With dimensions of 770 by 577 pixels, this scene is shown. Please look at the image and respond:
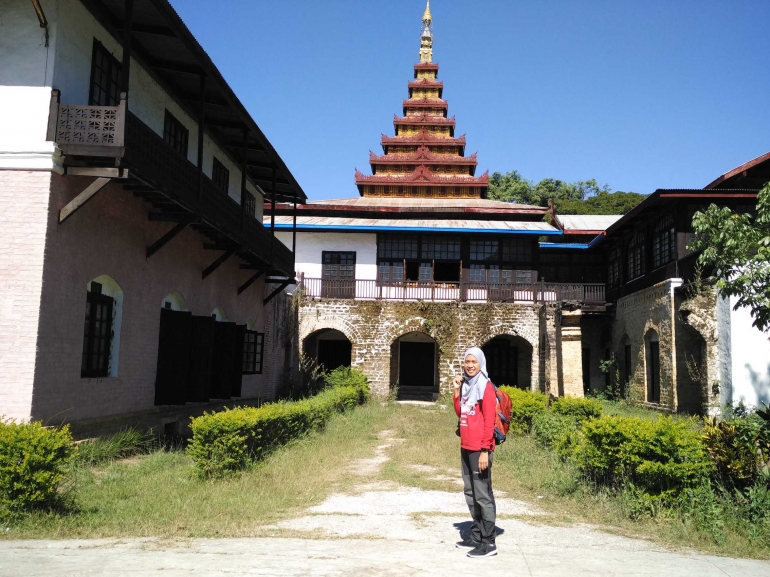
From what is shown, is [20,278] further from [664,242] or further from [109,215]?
[664,242]

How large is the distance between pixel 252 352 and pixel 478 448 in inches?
527

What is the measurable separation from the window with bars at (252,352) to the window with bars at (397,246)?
7589 millimetres

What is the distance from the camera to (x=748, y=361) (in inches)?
651

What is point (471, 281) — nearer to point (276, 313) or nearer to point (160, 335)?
point (276, 313)

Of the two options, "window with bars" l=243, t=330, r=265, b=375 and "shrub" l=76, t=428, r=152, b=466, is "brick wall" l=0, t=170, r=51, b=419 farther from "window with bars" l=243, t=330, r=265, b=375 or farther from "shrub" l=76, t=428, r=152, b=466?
"window with bars" l=243, t=330, r=265, b=375

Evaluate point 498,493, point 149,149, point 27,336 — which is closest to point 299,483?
point 498,493

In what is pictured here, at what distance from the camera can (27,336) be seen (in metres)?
8.28

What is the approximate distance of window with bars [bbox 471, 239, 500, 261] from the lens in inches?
981

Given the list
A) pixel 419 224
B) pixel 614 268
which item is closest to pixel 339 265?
pixel 419 224

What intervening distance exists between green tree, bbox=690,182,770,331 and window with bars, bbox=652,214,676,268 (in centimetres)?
936

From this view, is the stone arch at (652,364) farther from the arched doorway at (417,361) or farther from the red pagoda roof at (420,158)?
the red pagoda roof at (420,158)

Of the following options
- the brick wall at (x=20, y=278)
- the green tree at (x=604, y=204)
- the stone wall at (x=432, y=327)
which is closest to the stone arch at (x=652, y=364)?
the stone wall at (x=432, y=327)

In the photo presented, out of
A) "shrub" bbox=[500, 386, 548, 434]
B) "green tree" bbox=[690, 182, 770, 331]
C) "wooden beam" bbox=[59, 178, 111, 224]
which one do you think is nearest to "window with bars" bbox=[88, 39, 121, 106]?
"wooden beam" bbox=[59, 178, 111, 224]

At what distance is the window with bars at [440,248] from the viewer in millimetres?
25031
